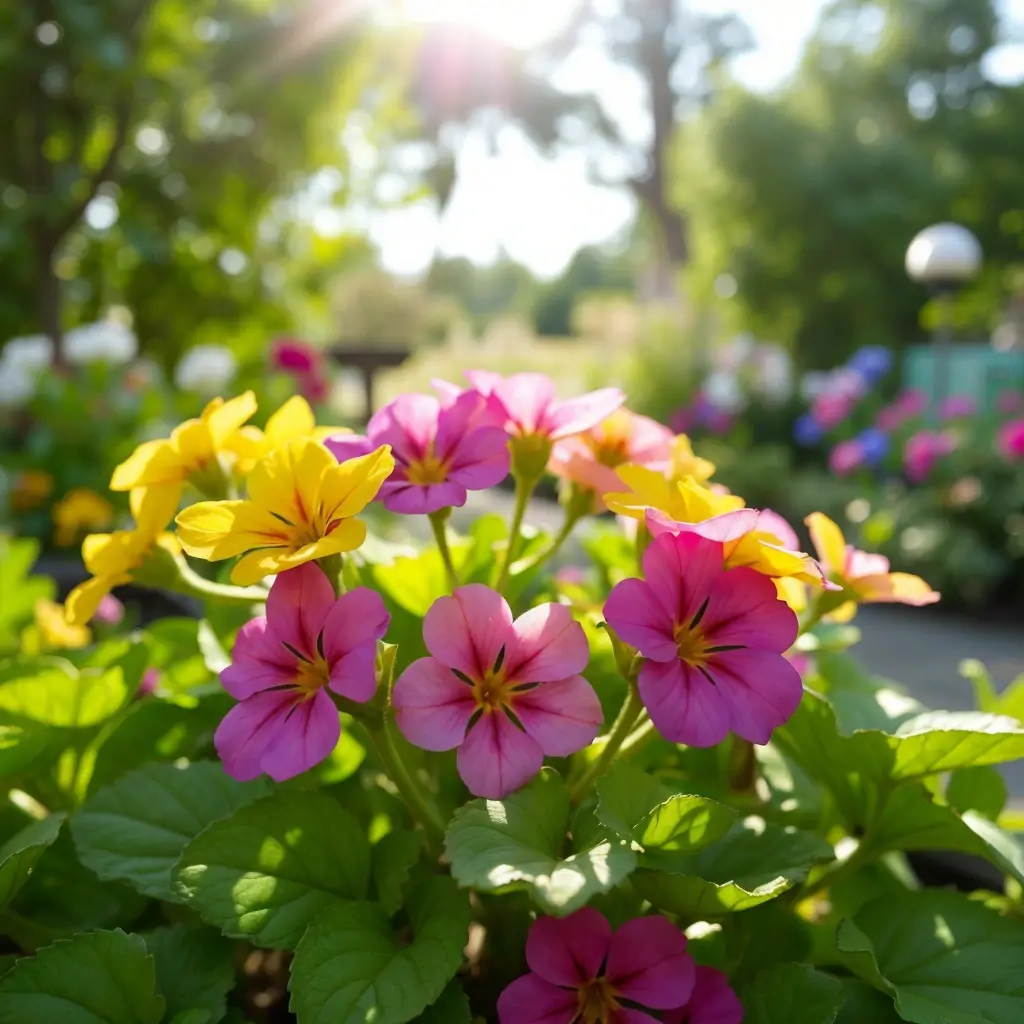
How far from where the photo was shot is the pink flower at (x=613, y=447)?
727 mm

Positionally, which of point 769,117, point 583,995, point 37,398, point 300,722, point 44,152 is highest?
point 300,722

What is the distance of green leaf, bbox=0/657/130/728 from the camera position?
0.68m

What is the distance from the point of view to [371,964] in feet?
1.68

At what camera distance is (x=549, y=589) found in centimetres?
86

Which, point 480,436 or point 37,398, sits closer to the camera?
point 480,436

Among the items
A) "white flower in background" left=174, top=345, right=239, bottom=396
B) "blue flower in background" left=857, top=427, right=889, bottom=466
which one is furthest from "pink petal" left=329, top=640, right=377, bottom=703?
"blue flower in background" left=857, top=427, right=889, bottom=466

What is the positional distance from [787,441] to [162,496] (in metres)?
8.04

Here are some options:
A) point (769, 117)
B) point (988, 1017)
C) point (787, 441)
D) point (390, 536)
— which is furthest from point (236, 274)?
point (769, 117)

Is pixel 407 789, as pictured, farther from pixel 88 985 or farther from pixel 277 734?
pixel 88 985

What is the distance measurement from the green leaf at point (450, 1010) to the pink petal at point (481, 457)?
292 millimetres

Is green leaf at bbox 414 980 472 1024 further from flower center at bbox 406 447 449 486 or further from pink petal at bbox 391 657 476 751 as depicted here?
flower center at bbox 406 447 449 486

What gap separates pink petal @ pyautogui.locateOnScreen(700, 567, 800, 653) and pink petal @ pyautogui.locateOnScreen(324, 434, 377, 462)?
243 millimetres

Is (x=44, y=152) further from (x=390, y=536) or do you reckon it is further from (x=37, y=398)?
(x=390, y=536)

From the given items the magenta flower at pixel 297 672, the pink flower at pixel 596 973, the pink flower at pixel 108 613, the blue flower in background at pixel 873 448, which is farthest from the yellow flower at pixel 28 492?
the blue flower in background at pixel 873 448
